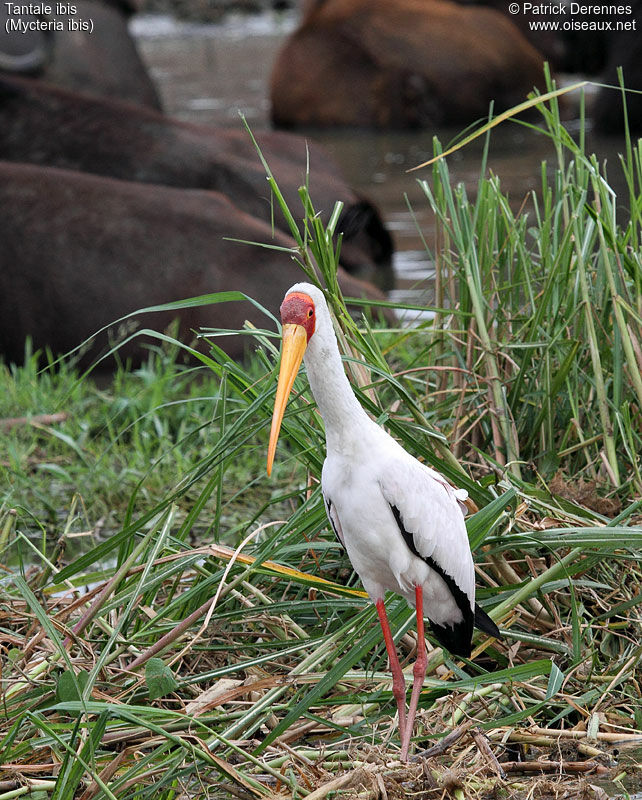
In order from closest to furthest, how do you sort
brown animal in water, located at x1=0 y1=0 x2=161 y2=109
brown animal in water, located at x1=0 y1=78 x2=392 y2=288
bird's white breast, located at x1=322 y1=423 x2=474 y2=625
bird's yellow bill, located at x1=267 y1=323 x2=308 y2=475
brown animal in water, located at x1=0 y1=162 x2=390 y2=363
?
1. bird's yellow bill, located at x1=267 y1=323 x2=308 y2=475
2. bird's white breast, located at x1=322 y1=423 x2=474 y2=625
3. brown animal in water, located at x1=0 y1=162 x2=390 y2=363
4. brown animal in water, located at x1=0 y1=78 x2=392 y2=288
5. brown animal in water, located at x1=0 y1=0 x2=161 y2=109

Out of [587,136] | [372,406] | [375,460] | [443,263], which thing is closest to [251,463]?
[443,263]

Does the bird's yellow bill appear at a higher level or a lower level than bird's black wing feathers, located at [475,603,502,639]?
higher

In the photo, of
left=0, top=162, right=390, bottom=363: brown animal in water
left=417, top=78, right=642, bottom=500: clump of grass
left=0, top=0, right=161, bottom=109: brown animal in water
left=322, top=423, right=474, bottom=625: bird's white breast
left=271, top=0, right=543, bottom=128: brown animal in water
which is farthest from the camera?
left=271, top=0, right=543, bottom=128: brown animal in water

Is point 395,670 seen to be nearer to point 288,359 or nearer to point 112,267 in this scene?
point 288,359

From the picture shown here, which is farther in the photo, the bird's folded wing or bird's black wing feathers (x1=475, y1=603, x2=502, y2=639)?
bird's black wing feathers (x1=475, y1=603, x2=502, y2=639)

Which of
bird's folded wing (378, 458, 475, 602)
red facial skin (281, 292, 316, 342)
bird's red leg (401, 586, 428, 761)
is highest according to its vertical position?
red facial skin (281, 292, 316, 342)

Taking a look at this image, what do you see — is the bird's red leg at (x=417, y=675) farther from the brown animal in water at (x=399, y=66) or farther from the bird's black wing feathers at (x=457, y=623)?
the brown animal in water at (x=399, y=66)

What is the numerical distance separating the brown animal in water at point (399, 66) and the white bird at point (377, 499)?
29.2ft

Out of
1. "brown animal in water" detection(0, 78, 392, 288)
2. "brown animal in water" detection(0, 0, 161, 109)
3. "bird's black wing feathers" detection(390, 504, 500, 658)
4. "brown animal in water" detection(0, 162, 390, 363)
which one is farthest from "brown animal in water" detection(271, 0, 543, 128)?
"bird's black wing feathers" detection(390, 504, 500, 658)

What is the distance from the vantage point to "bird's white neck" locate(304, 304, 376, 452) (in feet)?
5.68

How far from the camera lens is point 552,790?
1.85m

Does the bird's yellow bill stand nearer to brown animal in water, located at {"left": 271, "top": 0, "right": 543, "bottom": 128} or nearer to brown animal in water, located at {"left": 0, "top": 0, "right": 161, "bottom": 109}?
brown animal in water, located at {"left": 0, "top": 0, "right": 161, "bottom": 109}

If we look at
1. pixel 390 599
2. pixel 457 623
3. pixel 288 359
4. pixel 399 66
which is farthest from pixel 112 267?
pixel 399 66

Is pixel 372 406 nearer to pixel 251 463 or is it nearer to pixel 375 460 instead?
pixel 375 460
